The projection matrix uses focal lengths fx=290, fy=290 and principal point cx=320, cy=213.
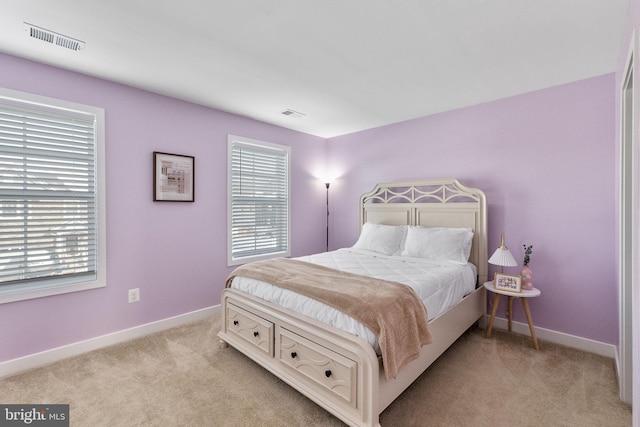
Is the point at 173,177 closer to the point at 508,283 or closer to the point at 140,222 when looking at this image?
the point at 140,222

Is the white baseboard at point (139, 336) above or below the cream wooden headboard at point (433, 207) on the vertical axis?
below

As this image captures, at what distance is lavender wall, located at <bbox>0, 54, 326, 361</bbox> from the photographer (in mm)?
2299

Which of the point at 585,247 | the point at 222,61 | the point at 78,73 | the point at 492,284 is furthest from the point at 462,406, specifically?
the point at 78,73

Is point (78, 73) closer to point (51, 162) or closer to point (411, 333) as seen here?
point (51, 162)

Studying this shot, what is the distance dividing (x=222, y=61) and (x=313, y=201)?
2.55 metres

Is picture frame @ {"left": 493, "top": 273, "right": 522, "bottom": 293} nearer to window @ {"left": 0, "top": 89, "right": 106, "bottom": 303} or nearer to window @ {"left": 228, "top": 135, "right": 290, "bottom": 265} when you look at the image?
window @ {"left": 228, "top": 135, "right": 290, "bottom": 265}

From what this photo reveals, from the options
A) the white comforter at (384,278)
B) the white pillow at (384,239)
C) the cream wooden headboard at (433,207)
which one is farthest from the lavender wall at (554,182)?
the white pillow at (384,239)

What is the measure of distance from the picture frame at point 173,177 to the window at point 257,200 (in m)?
0.48

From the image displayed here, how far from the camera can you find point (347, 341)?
1646 mm

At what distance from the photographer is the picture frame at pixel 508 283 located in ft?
8.48

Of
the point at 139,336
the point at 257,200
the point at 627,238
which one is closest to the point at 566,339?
the point at 627,238

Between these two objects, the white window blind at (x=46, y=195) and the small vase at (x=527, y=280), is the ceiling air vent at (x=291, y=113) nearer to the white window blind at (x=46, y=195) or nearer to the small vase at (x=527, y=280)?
the white window blind at (x=46, y=195)

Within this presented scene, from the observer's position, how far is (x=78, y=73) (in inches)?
96.5

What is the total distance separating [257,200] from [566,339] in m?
3.57
